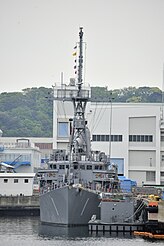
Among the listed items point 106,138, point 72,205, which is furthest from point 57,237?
point 106,138

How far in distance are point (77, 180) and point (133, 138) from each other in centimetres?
3370

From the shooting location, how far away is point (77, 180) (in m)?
80.9

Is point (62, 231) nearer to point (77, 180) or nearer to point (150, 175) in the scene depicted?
point (77, 180)

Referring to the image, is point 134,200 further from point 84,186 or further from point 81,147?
point 81,147

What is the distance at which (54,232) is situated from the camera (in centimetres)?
7344

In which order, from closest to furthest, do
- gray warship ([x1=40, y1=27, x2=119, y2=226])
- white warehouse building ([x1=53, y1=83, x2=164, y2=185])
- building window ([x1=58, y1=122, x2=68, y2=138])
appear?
gray warship ([x1=40, y1=27, x2=119, y2=226]), white warehouse building ([x1=53, y1=83, x2=164, y2=185]), building window ([x1=58, y1=122, x2=68, y2=138])

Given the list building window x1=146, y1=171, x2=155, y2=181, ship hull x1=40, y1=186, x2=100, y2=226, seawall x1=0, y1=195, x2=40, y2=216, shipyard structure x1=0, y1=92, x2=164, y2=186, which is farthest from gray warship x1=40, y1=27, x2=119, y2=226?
building window x1=146, y1=171, x2=155, y2=181

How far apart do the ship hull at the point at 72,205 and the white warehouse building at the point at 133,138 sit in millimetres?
34471

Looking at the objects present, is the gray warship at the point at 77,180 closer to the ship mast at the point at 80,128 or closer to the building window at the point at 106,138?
the ship mast at the point at 80,128

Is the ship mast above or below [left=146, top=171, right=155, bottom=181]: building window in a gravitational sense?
above

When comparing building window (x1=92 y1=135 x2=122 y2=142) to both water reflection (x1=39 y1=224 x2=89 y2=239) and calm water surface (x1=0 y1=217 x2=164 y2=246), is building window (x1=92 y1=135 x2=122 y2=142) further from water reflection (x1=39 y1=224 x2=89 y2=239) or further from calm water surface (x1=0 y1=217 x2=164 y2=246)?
water reflection (x1=39 y1=224 x2=89 y2=239)

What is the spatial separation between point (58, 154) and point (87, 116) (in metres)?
32.0

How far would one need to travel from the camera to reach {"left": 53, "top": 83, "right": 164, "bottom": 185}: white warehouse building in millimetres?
112812

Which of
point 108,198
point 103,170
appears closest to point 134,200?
point 108,198
